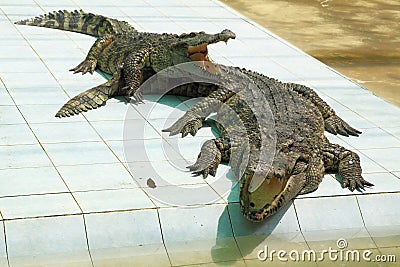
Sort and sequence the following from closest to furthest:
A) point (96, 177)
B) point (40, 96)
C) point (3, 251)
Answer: point (3, 251), point (96, 177), point (40, 96)

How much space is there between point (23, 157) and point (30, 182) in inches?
14.9

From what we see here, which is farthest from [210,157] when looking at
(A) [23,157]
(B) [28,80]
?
(B) [28,80]

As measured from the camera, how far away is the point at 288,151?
4.70 metres

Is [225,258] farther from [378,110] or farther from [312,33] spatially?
[312,33]

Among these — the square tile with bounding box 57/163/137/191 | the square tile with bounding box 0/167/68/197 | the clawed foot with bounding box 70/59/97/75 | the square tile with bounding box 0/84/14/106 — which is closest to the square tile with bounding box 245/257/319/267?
the square tile with bounding box 57/163/137/191

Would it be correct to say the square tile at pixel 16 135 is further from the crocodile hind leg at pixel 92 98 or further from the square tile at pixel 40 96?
the square tile at pixel 40 96

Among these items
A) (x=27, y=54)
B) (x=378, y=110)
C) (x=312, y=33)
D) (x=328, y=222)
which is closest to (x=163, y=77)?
(x=27, y=54)

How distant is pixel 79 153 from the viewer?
494 cm

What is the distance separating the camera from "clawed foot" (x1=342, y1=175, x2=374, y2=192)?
4833 millimetres

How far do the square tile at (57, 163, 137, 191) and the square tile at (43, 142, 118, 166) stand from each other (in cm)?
8

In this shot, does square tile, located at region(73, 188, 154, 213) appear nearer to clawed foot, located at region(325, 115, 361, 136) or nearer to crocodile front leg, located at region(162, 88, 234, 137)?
crocodile front leg, located at region(162, 88, 234, 137)

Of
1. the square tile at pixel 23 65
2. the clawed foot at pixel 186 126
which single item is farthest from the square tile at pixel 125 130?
the square tile at pixel 23 65

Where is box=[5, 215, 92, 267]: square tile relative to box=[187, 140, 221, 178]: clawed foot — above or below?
below

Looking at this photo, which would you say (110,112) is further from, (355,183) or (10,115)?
(355,183)
